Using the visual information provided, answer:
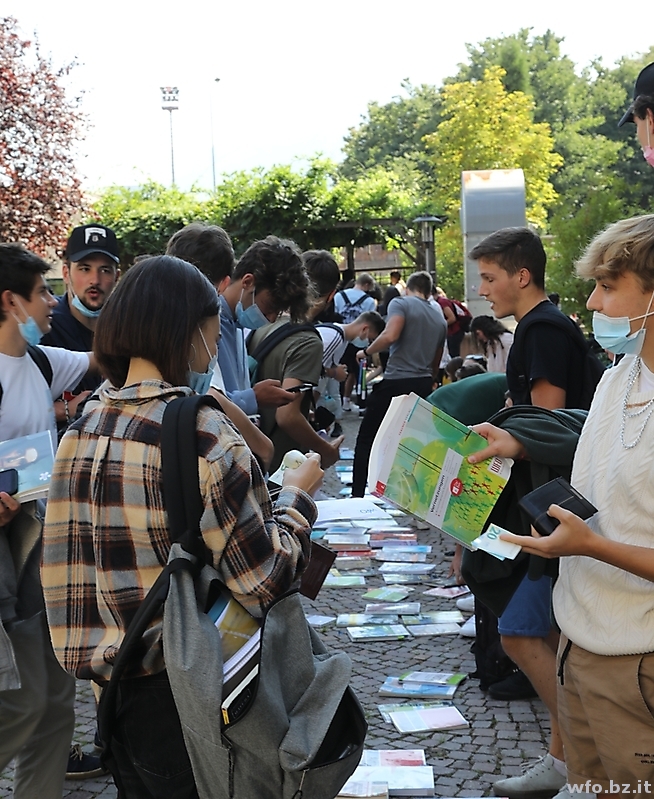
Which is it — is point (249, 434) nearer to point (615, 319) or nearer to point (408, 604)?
point (615, 319)

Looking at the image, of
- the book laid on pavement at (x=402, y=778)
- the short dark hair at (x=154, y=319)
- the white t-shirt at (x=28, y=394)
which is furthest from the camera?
the book laid on pavement at (x=402, y=778)

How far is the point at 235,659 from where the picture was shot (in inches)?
76.7

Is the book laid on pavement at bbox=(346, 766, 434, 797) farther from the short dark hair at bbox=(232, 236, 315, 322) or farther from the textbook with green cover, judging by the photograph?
the short dark hair at bbox=(232, 236, 315, 322)

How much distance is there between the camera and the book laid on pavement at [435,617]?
226 inches

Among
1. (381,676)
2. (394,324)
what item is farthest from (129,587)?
(394,324)

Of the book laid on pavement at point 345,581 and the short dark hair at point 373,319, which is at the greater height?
the short dark hair at point 373,319

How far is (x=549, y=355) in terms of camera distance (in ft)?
12.6

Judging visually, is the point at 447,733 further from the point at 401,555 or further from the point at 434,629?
the point at 401,555

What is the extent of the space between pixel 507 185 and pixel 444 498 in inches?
647

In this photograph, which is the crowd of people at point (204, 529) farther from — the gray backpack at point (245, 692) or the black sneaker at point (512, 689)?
the black sneaker at point (512, 689)

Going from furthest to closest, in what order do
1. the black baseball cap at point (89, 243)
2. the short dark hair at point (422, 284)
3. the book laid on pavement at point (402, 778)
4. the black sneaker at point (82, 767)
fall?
the short dark hair at point (422, 284) → the black baseball cap at point (89, 243) → the black sneaker at point (82, 767) → the book laid on pavement at point (402, 778)

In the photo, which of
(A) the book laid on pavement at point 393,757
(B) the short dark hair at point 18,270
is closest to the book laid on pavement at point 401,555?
(A) the book laid on pavement at point 393,757

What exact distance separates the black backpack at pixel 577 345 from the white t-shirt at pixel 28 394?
1924 mm

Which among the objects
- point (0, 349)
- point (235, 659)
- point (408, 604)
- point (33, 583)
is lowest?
point (408, 604)
